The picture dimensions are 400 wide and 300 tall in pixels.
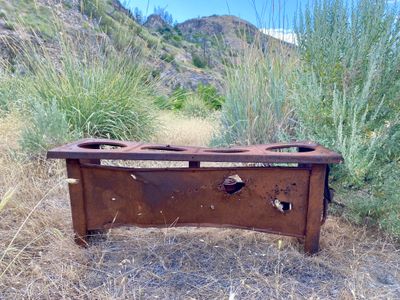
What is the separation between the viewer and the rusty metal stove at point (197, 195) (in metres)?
1.05

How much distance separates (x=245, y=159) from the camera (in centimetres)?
99

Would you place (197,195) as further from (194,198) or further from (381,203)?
(381,203)

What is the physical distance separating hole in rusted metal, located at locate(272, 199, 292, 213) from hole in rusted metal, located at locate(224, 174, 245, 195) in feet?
0.42

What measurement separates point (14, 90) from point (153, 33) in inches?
66.4

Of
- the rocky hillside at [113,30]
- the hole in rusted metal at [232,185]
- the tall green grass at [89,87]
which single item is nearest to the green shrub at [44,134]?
the tall green grass at [89,87]

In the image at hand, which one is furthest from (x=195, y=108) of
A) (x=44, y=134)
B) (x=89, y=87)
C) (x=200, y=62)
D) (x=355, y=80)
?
(x=355, y=80)

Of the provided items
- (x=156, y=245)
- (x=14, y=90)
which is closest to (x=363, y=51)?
(x=156, y=245)

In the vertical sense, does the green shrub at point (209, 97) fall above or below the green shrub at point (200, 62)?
below

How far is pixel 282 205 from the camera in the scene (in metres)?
1.08

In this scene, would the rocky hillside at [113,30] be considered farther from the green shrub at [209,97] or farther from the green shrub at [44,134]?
the green shrub at [209,97]

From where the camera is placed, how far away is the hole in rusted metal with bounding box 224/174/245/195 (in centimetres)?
107

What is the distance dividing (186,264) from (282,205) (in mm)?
393

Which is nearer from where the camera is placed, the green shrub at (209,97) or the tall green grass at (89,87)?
the tall green grass at (89,87)

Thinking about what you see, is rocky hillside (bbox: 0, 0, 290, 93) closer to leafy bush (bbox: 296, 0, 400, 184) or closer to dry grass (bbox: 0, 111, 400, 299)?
leafy bush (bbox: 296, 0, 400, 184)
